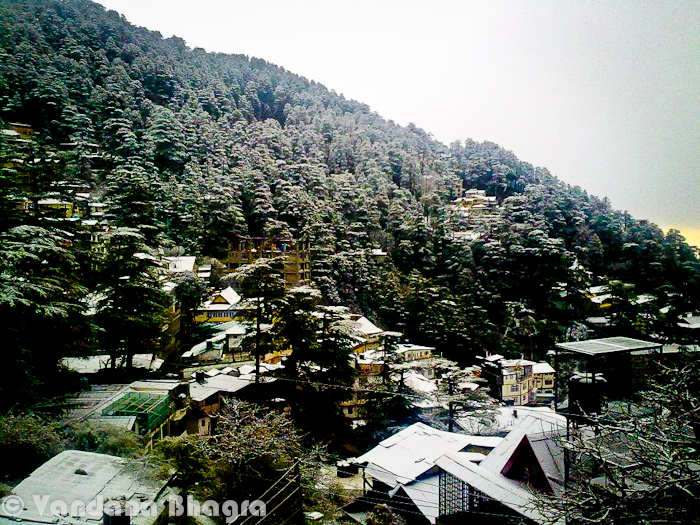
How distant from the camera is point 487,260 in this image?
81.5 ft

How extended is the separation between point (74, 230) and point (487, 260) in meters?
20.2

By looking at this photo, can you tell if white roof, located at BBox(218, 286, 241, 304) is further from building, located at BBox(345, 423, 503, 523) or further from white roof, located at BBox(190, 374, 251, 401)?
building, located at BBox(345, 423, 503, 523)

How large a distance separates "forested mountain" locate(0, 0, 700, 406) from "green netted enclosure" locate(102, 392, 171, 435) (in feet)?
5.41

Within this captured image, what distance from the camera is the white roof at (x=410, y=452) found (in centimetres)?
839

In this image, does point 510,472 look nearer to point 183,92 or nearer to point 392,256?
point 392,256

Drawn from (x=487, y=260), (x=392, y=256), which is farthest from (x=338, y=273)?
(x=487, y=260)

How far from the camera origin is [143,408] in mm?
8117

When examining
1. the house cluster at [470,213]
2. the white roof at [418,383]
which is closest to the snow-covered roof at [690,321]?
the white roof at [418,383]

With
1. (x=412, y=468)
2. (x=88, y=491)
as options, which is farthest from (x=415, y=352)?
(x=88, y=491)

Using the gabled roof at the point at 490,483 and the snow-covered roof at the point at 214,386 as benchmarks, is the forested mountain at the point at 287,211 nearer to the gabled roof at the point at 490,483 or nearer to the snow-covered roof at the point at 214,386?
the snow-covered roof at the point at 214,386

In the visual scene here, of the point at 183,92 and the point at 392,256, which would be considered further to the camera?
the point at 183,92

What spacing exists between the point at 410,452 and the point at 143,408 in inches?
209

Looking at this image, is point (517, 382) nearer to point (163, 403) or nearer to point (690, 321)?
point (690, 321)

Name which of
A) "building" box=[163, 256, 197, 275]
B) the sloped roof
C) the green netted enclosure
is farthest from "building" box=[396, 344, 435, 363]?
the green netted enclosure
